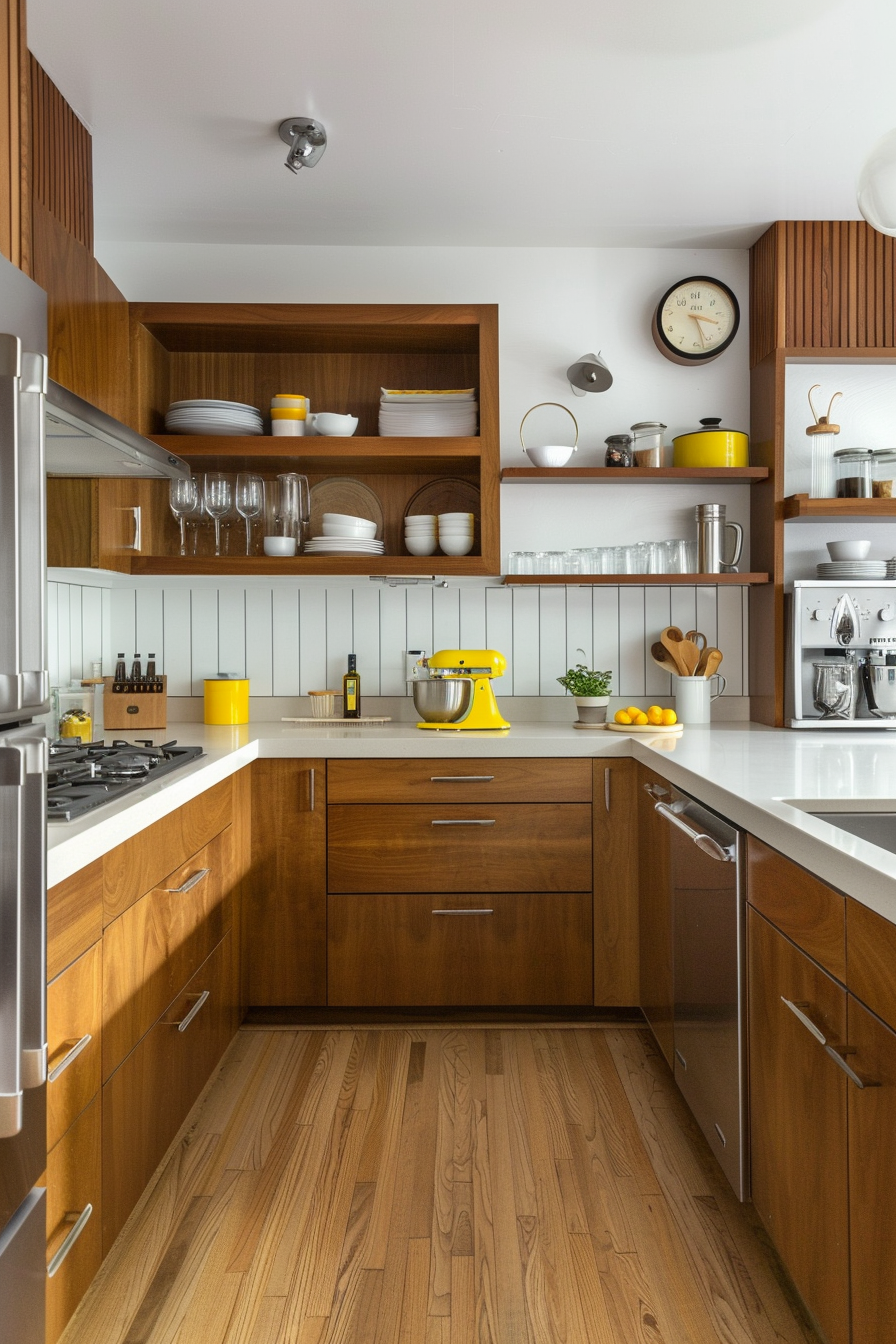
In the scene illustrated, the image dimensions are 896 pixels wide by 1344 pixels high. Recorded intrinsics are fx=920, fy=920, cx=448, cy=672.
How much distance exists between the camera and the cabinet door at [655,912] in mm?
2270

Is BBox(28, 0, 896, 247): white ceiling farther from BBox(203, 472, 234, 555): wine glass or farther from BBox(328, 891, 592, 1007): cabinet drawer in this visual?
BBox(328, 891, 592, 1007): cabinet drawer

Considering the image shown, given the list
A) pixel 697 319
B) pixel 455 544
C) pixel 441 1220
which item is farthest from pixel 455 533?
pixel 441 1220

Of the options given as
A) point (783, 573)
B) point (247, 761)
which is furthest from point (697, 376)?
point (247, 761)

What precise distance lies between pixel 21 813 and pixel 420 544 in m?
2.13

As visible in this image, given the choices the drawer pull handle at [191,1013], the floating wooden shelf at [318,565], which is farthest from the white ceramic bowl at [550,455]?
the drawer pull handle at [191,1013]

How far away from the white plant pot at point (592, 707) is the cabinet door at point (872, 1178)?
5.80ft

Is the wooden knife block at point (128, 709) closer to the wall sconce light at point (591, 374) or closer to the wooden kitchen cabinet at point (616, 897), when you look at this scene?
the wooden kitchen cabinet at point (616, 897)

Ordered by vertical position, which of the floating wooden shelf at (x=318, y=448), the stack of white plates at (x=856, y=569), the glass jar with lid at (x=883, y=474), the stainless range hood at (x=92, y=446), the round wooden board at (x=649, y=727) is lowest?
the round wooden board at (x=649, y=727)

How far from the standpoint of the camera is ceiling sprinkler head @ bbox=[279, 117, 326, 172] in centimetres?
239

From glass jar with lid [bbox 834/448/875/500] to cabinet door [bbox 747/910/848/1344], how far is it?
1.84 metres

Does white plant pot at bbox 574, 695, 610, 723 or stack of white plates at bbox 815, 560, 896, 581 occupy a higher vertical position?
stack of white plates at bbox 815, 560, 896, 581

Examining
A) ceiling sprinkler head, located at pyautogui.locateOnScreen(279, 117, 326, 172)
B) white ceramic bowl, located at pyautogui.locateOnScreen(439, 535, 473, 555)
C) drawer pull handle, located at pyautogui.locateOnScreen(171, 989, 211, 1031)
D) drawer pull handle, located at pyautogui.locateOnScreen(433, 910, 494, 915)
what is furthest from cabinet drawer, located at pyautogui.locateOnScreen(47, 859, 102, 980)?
ceiling sprinkler head, located at pyautogui.locateOnScreen(279, 117, 326, 172)

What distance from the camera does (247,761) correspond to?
2.57 m

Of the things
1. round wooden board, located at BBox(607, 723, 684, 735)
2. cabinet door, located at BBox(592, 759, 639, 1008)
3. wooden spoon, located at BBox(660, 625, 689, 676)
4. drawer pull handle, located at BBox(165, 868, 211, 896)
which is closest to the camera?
drawer pull handle, located at BBox(165, 868, 211, 896)
